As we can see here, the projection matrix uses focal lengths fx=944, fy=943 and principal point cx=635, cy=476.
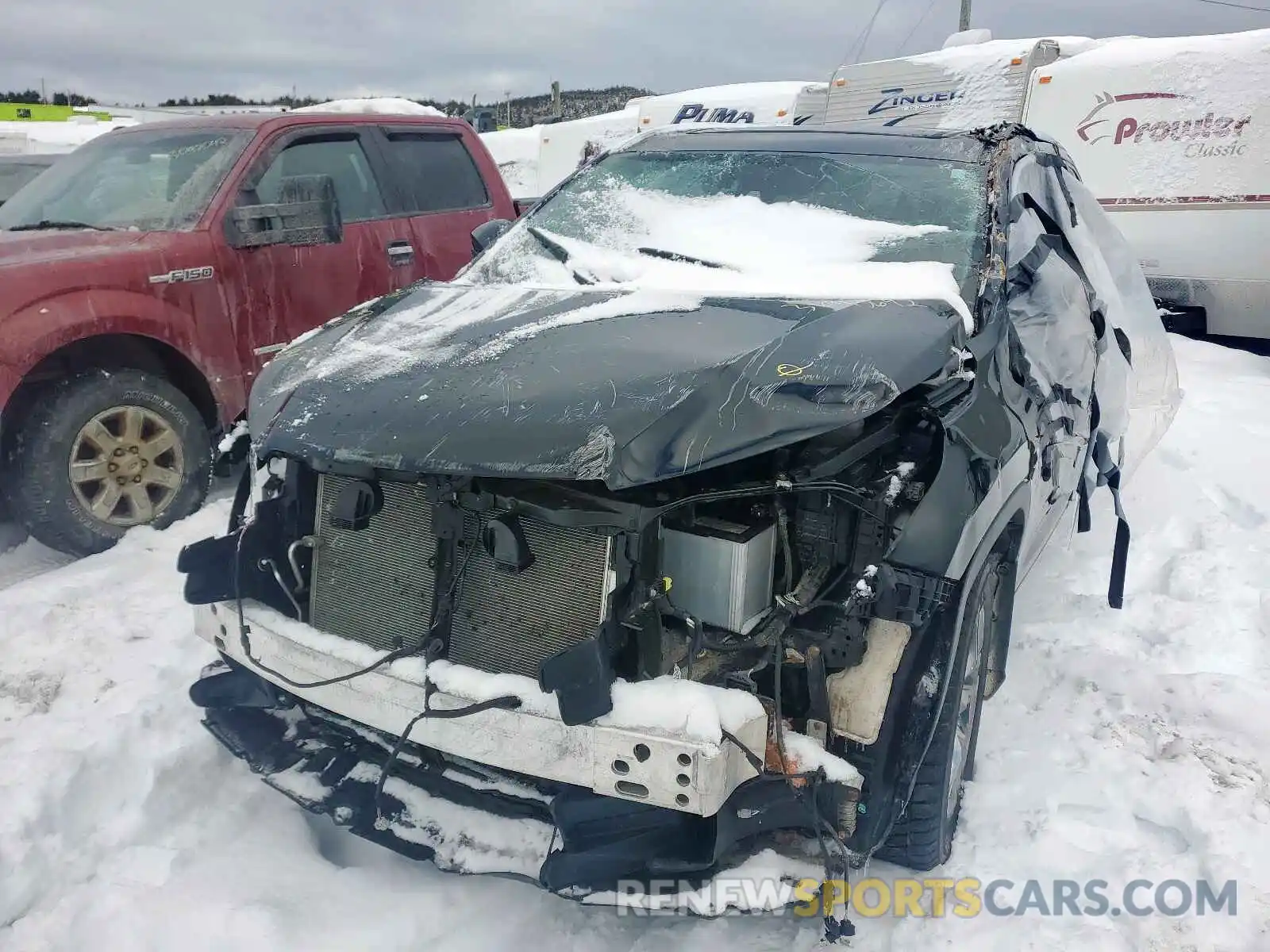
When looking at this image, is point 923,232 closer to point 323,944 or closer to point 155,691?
point 323,944

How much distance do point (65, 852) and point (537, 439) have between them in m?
1.79

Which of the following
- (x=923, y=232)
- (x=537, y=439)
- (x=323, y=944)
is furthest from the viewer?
(x=923, y=232)

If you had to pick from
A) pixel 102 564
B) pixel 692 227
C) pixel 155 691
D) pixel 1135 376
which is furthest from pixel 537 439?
pixel 1135 376

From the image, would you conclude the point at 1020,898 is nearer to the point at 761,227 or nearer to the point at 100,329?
the point at 761,227

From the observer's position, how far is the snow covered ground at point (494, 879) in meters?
Result: 2.35

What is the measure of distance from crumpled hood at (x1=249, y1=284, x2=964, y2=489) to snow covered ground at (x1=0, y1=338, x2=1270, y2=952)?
115 centimetres

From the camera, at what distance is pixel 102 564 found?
423 cm

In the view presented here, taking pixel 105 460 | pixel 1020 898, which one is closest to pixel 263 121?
pixel 105 460

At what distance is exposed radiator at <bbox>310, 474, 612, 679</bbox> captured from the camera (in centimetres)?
226

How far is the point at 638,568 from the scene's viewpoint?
2.19 meters

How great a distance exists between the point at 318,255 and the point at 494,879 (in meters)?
3.80

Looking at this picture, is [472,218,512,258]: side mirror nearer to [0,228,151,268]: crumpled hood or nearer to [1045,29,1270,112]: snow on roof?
[0,228,151,268]: crumpled hood

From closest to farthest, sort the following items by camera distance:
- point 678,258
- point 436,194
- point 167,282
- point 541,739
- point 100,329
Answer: point 541,739 → point 678,258 → point 100,329 → point 167,282 → point 436,194

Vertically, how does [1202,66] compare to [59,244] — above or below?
above
